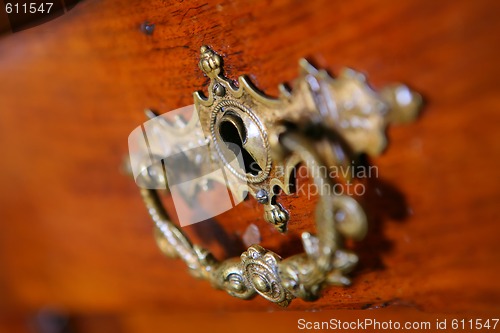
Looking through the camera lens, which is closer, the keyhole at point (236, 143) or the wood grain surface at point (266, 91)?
the wood grain surface at point (266, 91)

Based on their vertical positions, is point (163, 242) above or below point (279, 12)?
below

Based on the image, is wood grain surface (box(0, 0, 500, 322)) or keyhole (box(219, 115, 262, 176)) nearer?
wood grain surface (box(0, 0, 500, 322))

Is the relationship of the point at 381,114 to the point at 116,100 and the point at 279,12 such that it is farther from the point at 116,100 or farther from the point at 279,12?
the point at 116,100

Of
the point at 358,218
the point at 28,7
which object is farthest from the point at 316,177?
the point at 28,7
